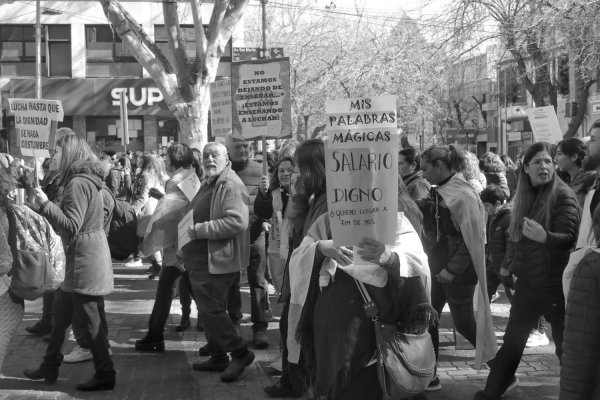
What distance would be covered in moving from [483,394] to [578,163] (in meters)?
2.65

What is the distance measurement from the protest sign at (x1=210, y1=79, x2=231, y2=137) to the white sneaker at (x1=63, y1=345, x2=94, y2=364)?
509cm

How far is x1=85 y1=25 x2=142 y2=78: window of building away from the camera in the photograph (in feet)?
104

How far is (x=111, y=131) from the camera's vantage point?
3250cm

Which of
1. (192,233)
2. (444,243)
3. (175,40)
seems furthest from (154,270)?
(444,243)

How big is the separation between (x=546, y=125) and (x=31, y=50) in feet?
85.6

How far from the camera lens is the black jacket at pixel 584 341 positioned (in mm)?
3162

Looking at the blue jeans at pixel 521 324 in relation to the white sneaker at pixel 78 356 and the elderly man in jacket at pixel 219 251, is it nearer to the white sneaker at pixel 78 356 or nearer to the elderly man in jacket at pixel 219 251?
the elderly man in jacket at pixel 219 251

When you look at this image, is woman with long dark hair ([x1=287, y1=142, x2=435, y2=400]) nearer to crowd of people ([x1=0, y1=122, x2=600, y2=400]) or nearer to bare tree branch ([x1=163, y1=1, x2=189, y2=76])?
crowd of people ([x1=0, y1=122, x2=600, y2=400])

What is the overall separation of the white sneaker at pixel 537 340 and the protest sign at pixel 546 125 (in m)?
3.20

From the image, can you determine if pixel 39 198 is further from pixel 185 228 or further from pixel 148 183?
pixel 148 183

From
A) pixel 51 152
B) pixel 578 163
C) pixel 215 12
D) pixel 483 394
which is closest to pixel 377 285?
pixel 483 394

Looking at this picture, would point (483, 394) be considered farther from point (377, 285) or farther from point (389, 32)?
point (389, 32)

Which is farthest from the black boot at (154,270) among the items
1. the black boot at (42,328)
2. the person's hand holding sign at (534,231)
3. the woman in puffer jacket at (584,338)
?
the woman in puffer jacket at (584,338)

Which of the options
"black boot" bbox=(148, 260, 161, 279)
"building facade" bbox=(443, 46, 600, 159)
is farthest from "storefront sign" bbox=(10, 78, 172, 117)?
"black boot" bbox=(148, 260, 161, 279)
